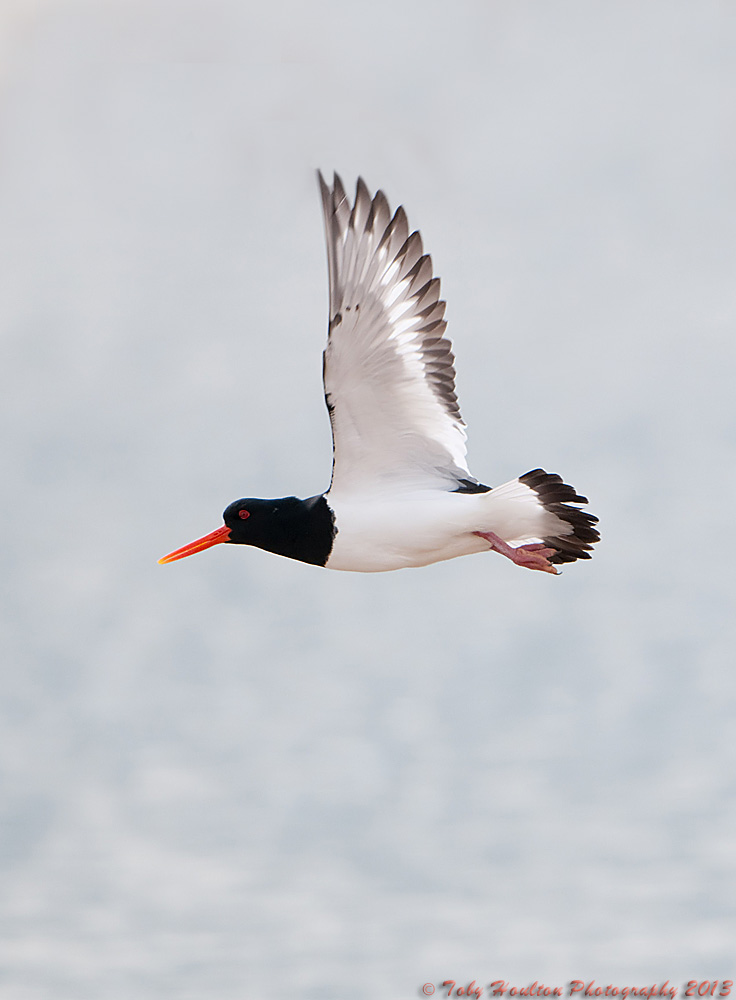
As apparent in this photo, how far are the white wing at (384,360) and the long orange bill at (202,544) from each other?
4.25 feet

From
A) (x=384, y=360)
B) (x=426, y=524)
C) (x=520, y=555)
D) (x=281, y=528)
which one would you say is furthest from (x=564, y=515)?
(x=281, y=528)

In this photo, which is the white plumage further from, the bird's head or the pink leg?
the bird's head

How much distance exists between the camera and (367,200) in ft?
31.2

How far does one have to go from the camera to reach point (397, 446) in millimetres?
9859

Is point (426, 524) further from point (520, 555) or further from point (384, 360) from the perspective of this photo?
point (384, 360)

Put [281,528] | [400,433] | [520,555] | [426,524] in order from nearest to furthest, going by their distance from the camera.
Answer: [426,524] < [520,555] < [400,433] < [281,528]

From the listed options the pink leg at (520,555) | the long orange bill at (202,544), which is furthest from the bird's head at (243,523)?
the pink leg at (520,555)

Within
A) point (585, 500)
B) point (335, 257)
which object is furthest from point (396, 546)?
point (335, 257)

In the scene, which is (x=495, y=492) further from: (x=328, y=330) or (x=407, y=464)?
(x=328, y=330)

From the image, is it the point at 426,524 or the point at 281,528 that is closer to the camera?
the point at 426,524

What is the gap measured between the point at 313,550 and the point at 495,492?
53.0 inches

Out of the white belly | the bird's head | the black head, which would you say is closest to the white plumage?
the white belly

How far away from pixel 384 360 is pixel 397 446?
2.13 feet

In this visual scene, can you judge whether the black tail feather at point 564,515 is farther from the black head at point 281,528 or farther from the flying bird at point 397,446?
the black head at point 281,528
